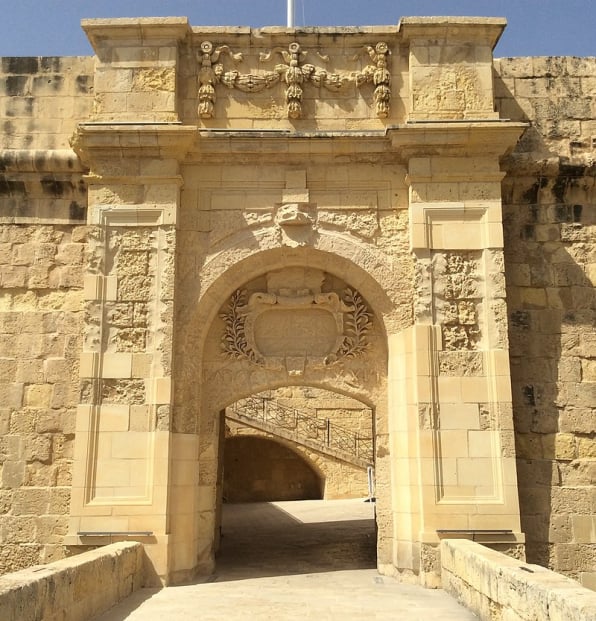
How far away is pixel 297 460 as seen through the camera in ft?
61.2

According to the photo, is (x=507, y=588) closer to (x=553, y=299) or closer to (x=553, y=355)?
(x=553, y=355)

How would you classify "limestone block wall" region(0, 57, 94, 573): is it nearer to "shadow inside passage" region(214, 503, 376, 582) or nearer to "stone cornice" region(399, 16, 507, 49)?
"shadow inside passage" region(214, 503, 376, 582)

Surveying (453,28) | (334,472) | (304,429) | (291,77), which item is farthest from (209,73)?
(334,472)

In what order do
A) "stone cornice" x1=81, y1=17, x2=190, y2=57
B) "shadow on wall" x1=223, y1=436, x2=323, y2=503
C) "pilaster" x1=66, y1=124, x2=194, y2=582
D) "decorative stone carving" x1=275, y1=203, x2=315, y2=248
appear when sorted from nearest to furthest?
1. "pilaster" x1=66, y1=124, x2=194, y2=582
2. "decorative stone carving" x1=275, y1=203, x2=315, y2=248
3. "stone cornice" x1=81, y1=17, x2=190, y2=57
4. "shadow on wall" x1=223, y1=436, x2=323, y2=503

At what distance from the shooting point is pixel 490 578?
4816mm

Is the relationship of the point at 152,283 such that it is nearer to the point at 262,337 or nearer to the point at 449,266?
the point at 262,337

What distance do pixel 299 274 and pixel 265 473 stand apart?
38.3 feet

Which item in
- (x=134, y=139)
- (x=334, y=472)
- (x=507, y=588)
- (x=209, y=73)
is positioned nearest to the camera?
(x=507, y=588)

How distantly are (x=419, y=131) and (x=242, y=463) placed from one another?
1283 centimetres

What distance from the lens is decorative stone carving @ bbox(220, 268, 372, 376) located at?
25.2 feet

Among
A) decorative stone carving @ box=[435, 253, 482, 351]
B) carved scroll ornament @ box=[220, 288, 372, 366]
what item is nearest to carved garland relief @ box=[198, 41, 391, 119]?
decorative stone carving @ box=[435, 253, 482, 351]

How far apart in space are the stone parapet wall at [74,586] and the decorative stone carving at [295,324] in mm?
2315

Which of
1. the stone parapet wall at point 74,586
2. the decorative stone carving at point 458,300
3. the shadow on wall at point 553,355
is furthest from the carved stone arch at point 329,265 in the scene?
the stone parapet wall at point 74,586

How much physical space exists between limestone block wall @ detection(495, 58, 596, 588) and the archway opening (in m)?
5.15
